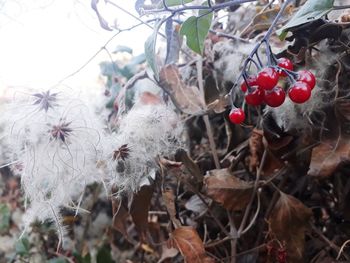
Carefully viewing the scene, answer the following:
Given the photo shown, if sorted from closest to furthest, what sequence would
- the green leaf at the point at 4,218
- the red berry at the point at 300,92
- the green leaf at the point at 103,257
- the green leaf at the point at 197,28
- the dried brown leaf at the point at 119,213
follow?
1. the red berry at the point at 300,92
2. the green leaf at the point at 197,28
3. the dried brown leaf at the point at 119,213
4. the green leaf at the point at 103,257
5. the green leaf at the point at 4,218

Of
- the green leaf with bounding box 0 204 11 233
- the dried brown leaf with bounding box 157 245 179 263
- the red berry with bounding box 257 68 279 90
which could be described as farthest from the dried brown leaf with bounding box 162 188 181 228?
the green leaf with bounding box 0 204 11 233

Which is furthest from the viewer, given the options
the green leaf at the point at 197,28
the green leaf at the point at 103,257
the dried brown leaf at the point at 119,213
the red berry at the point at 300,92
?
the green leaf at the point at 103,257

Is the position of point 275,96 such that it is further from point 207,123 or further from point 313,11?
point 207,123

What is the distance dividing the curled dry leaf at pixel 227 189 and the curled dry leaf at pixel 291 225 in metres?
0.05

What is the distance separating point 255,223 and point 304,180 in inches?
3.9

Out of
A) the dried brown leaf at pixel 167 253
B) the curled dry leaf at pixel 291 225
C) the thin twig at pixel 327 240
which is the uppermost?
the curled dry leaf at pixel 291 225

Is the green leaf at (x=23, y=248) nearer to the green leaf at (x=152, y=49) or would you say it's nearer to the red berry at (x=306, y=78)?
the green leaf at (x=152, y=49)

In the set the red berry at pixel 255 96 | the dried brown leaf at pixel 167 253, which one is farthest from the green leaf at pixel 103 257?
the red berry at pixel 255 96

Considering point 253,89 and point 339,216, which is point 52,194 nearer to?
point 253,89

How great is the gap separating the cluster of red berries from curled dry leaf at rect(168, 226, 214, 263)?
19 centimetres

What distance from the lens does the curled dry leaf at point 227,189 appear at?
0.59 m

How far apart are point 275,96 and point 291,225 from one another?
8.5 inches

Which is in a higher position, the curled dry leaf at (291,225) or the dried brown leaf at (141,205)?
the dried brown leaf at (141,205)

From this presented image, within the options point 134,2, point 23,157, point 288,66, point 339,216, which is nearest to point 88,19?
point 134,2
